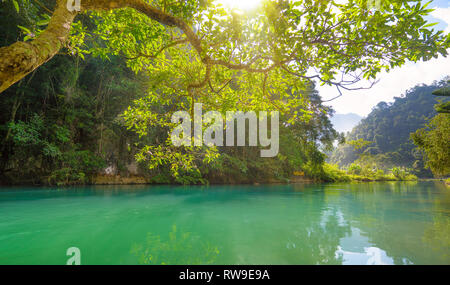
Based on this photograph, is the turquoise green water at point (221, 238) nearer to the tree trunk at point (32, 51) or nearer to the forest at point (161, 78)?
the forest at point (161, 78)

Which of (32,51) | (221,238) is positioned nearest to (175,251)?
(221,238)

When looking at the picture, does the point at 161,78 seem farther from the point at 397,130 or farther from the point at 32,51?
the point at 397,130

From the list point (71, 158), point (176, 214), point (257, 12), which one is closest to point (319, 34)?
point (257, 12)

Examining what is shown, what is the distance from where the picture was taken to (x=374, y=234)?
275 centimetres

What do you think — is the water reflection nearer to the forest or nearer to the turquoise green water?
the turquoise green water

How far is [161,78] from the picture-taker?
8.92 ft

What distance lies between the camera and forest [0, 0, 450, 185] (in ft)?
6.03

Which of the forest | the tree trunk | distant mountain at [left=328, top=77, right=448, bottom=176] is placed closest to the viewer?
the tree trunk

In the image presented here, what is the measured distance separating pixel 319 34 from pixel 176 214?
378 cm

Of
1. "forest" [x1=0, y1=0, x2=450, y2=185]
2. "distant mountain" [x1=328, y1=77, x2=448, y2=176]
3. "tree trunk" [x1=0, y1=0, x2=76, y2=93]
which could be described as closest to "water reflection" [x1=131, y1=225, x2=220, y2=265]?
"forest" [x1=0, y1=0, x2=450, y2=185]

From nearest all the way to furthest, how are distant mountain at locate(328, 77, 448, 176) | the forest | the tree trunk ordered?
the tree trunk < the forest < distant mountain at locate(328, 77, 448, 176)

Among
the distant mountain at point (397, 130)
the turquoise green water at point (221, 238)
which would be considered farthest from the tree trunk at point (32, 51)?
the distant mountain at point (397, 130)

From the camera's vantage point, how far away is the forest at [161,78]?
184cm
